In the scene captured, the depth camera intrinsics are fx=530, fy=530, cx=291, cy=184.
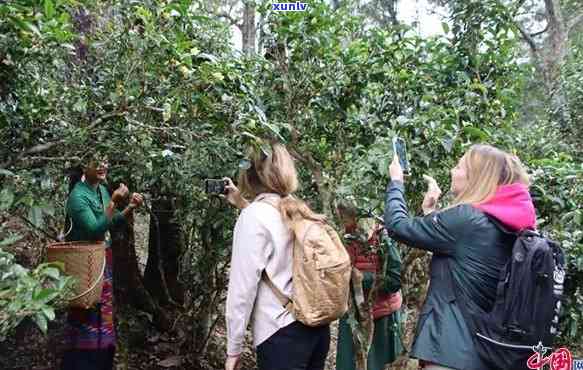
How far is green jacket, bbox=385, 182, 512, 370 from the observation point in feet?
6.79

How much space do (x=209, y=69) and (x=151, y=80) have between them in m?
0.39

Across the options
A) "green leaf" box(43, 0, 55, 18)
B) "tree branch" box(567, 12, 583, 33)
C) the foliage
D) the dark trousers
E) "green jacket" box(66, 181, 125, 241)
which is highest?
"tree branch" box(567, 12, 583, 33)

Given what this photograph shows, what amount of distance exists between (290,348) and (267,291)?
0.82 feet

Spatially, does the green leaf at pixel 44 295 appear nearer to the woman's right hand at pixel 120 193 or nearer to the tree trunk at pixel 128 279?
the woman's right hand at pixel 120 193

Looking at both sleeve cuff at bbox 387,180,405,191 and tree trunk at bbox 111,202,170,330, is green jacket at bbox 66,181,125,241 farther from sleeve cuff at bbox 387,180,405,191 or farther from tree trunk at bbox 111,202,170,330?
sleeve cuff at bbox 387,180,405,191

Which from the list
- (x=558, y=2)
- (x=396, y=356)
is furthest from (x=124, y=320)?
(x=558, y=2)

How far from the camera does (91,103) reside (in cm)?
276

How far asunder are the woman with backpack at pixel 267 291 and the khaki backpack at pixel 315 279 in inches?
1.5

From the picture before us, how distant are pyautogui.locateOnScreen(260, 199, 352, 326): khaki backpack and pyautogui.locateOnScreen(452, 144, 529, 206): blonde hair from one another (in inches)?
23.1

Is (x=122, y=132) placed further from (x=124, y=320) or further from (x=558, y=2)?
(x=558, y=2)

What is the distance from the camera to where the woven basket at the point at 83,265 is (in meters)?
2.80

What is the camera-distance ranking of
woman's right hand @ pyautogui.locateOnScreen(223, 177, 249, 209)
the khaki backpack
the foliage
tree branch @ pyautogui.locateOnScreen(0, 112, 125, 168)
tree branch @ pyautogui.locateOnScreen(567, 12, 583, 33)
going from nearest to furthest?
the foliage → the khaki backpack → tree branch @ pyautogui.locateOnScreen(0, 112, 125, 168) → woman's right hand @ pyautogui.locateOnScreen(223, 177, 249, 209) → tree branch @ pyautogui.locateOnScreen(567, 12, 583, 33)

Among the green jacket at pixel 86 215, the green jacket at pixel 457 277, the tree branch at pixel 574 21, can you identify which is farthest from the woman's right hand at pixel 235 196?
the tree branch at pixel 574 21

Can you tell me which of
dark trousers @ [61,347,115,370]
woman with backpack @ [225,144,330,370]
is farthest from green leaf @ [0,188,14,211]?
dark trousers @ [61,347,115,370]
